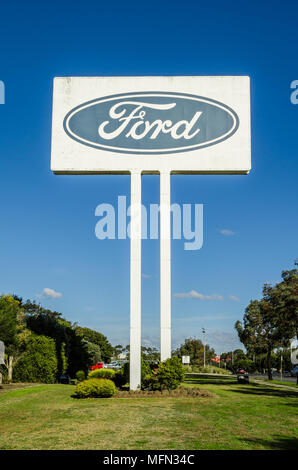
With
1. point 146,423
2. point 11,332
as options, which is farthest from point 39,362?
point 146,423

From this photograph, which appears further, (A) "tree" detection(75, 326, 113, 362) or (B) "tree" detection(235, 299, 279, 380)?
(A) "tree" detection(75, 326, 113, 362)

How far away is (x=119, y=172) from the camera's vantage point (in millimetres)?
23984

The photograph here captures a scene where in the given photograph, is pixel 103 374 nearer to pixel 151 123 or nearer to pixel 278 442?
pixel 151 123

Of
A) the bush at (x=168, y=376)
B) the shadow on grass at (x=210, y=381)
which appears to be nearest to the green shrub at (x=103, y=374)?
the bush at (x=168, y=376)

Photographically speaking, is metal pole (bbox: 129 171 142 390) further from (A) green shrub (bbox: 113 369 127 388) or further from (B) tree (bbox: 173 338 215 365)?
(B) tree (bbox: 173 338 215 365)

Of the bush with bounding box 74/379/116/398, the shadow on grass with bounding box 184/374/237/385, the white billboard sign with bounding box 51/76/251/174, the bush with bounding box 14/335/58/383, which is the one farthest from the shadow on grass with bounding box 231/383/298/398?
the bush with bounding box 14/335/58/383

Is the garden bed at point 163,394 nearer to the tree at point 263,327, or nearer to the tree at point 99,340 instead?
the tree at point 263,327

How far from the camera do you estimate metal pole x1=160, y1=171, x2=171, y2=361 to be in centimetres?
2198

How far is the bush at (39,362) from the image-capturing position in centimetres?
2906

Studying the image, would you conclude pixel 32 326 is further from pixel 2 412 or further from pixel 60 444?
pixel 60 444

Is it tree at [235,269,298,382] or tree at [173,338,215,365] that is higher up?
tree at [235,269,298,382]
